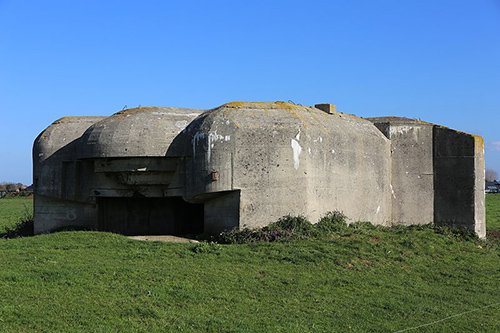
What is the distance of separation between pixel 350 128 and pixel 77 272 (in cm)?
869

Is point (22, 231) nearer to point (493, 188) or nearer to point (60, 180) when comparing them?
point (60, 180)

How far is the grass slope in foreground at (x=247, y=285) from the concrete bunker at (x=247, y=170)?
1.57 m

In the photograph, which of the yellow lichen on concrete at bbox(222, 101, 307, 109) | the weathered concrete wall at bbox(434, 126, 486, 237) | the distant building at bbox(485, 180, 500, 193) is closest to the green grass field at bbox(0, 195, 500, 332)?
the weathered concrete wall at bbox(434, 126, 486, 237)

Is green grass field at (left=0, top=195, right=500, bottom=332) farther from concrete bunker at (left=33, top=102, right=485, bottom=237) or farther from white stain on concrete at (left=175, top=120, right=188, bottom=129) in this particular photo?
white stain on concrete at (left=175, top=120, right=188, bottom=129)

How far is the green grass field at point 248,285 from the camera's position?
26.2 ft

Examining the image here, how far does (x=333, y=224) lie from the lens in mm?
14391

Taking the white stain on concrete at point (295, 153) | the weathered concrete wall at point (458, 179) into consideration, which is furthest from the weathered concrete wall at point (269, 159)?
the weathered concrete wall at point (458, 179)

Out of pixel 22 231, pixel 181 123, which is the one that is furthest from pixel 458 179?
pixel 22 231

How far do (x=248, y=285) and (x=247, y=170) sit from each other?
429 cm

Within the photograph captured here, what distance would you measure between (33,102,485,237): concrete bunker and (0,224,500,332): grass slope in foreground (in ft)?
5.16

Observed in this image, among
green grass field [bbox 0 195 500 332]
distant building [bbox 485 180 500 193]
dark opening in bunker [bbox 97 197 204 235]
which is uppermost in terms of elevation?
distant building [bbox 485 180 500 193]

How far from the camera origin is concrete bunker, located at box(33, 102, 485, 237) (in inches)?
547

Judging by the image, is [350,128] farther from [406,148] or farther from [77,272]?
[77,272]

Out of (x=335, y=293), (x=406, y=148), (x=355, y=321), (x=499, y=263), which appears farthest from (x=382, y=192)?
(x=355, y=321)
